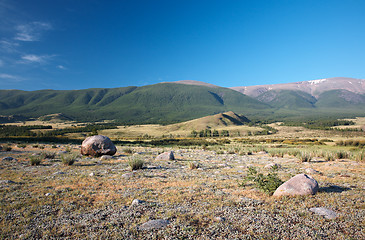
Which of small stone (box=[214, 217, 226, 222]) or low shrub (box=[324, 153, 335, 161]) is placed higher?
small stone (box=[214, 217, 226, 222])

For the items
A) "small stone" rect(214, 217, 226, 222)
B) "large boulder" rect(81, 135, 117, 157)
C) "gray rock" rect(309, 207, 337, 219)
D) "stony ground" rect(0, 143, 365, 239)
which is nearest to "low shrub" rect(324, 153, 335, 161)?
"stony ground" rect(0, 143, 365, 239)

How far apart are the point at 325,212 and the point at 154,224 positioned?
19.4ft

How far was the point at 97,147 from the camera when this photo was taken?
73.9ft

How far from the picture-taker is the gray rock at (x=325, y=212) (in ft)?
21.1

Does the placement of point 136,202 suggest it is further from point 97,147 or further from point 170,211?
point 97,147

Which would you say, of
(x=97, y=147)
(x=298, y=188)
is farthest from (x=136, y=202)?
(x=97, y=147)

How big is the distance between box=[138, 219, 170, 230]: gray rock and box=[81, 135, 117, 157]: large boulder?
18.4 metres

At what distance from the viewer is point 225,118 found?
164m

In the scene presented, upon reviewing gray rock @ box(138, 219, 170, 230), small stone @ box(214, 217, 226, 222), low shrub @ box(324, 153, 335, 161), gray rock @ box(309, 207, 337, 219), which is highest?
gray rock @ box(138, 219, 170, 230)

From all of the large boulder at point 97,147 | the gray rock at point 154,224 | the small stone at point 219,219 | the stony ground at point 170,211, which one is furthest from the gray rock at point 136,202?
the large boulder at point 97,147

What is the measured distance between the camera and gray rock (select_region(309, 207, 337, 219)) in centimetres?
644

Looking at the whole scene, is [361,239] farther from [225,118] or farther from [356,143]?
[225,118]

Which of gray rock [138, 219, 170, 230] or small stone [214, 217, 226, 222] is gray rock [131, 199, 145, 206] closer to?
gray rock [138, 219, 170, 230]

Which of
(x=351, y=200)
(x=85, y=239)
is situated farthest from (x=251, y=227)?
(x=351, y=200)
